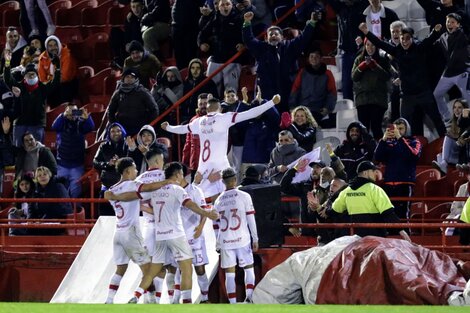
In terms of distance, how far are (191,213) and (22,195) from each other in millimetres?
4028

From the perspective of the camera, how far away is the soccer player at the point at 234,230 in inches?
794

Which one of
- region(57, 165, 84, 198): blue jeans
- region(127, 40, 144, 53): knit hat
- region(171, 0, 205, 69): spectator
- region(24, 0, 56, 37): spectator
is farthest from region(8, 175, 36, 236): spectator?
region(24, 0, 56, 37): spectator

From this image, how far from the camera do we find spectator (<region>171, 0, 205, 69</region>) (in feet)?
86.0

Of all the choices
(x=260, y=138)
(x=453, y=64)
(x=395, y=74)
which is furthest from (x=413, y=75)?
(x=260, y=138)

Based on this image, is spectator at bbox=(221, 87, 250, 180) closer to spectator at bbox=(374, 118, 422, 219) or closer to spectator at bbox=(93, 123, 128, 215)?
spectator at bbox=(93, 123, 128, 215)

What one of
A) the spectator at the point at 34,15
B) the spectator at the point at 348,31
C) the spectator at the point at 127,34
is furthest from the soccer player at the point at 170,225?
the spectator at the point at 34,15

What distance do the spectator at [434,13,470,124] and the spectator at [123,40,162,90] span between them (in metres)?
4.80

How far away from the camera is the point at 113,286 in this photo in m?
20.0

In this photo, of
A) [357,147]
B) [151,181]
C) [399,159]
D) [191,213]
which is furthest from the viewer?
[357,147]

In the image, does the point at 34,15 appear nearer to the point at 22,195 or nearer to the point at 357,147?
the point at 22,195

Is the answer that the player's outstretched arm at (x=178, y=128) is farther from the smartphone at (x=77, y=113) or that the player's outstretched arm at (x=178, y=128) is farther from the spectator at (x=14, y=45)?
the spectator at (x=14, y=45)

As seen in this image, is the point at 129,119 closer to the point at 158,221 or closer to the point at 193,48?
the point at 193,48

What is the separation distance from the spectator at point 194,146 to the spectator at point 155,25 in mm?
4034

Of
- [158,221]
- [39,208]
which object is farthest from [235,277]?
[39,208]
